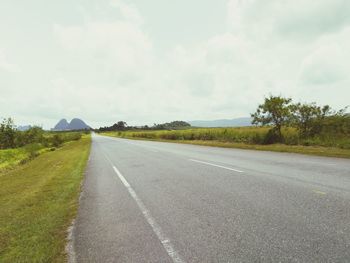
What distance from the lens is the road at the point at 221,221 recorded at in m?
3.64

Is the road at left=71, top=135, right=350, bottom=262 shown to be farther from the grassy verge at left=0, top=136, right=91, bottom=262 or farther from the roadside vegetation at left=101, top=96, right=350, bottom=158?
the roadside vegetation at left=101, top=96, right=350, bottom=158

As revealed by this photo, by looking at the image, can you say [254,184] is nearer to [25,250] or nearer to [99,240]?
[99,240]

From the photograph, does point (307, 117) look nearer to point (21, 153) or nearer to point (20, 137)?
point (21, 153)

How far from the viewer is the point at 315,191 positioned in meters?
6.43

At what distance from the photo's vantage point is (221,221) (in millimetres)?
4824

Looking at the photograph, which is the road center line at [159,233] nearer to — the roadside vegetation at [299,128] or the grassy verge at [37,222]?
the grassy verge at [37,222]

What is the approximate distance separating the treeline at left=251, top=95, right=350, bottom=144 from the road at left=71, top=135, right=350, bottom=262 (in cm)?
1246

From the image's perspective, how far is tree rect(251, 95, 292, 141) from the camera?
21.9 m

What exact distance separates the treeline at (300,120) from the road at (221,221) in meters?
12.5

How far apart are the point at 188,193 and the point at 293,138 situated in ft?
54.5

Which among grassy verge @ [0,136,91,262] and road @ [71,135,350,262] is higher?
road @ [71,135,350,262]

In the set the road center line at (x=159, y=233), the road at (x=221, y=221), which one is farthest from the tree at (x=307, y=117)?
the road center line at (x=159, y=233)

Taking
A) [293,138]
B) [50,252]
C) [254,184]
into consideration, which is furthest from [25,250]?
[293,138]

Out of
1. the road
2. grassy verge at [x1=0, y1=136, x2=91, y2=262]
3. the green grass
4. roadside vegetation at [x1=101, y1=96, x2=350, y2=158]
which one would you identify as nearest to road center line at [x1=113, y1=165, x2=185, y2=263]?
the road
